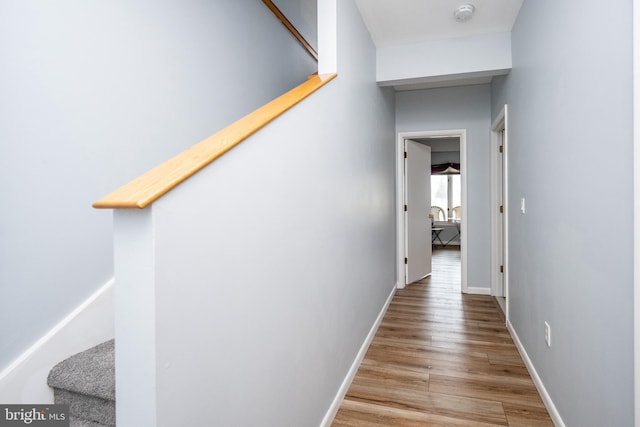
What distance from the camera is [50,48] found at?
1.30 m

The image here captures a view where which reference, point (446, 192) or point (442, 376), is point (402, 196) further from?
point (446, 192)

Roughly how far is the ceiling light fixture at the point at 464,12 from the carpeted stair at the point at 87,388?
303 centimetres

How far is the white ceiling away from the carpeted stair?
8.67 ft

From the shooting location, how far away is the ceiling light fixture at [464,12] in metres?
2.58

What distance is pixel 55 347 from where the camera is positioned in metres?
1.34

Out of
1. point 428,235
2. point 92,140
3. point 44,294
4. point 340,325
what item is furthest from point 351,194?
point 428,235

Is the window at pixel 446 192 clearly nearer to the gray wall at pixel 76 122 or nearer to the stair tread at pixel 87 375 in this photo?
the gray wall at pixel 76 122

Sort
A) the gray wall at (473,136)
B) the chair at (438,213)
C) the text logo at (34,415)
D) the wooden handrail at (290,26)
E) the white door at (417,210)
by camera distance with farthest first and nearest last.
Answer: the chair at (438,213) → the white door at (417,210) → the gray wall at (473,136) → the wooden handrail at (290,26) → the text logo at (34,415)

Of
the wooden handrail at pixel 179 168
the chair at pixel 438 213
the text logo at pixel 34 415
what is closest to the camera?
the wooden handrail at pixel 179 168

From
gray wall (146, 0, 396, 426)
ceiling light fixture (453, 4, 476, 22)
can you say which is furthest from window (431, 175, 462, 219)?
gray wall (146, 0, 396, 426)

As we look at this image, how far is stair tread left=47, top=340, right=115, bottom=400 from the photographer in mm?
1166

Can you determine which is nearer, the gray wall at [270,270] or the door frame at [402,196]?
the gray wall at [270,270]

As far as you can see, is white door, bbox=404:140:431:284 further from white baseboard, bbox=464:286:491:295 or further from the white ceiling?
the white ceiling

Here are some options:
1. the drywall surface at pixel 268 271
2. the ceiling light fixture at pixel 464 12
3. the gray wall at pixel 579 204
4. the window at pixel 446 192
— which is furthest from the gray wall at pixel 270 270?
the window at pixel 446 192
